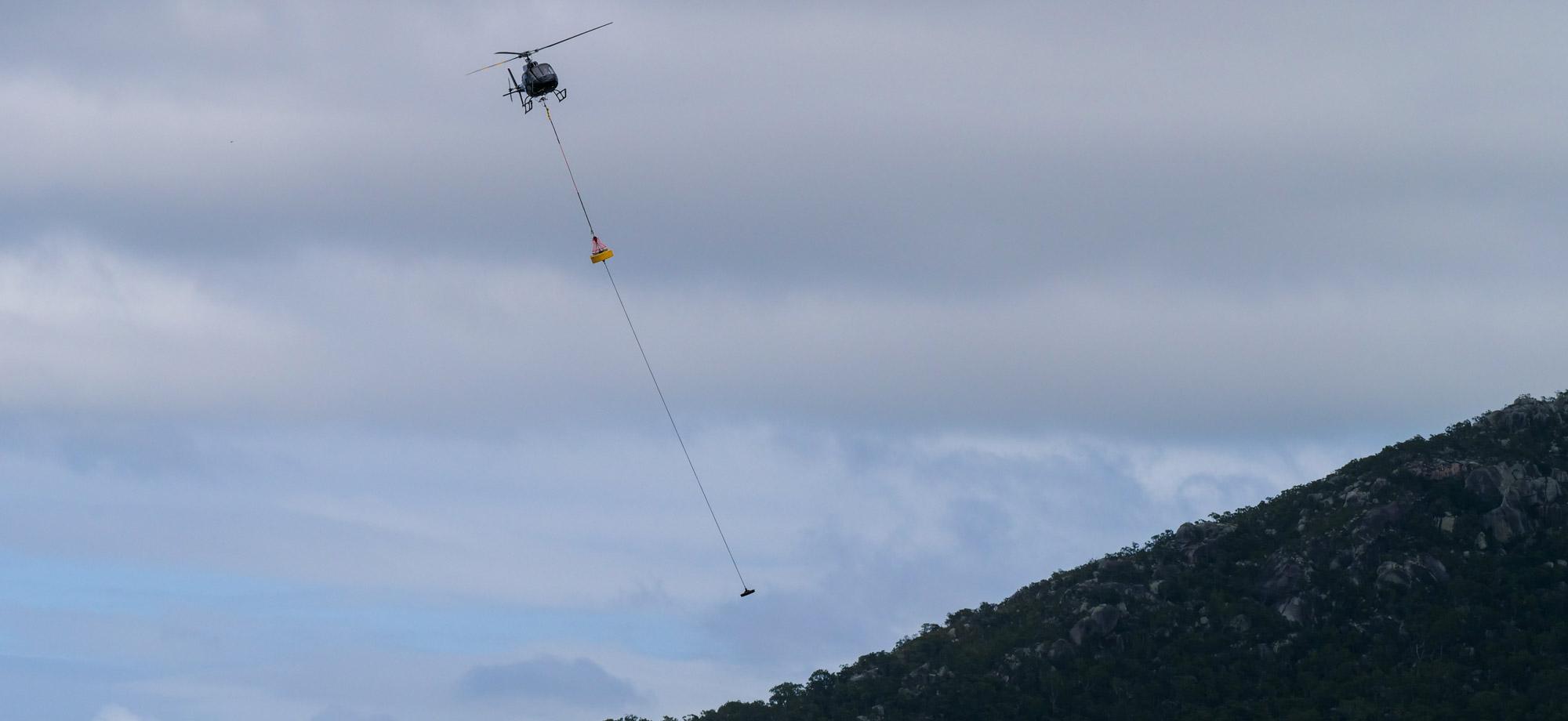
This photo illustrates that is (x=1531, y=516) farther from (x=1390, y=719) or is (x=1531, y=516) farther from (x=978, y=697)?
(x=978, y=697)

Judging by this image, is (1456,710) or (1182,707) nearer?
(1456,710)

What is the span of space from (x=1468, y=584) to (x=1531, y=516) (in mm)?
12780

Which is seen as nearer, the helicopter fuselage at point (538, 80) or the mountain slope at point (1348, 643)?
the helicopter fuselage at point (538, 80)

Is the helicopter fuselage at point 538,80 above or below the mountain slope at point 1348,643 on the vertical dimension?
above

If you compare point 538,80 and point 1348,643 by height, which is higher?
point 538,80

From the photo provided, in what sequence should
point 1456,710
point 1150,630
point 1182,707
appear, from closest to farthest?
point 1456,710 → point 1182,707 → point 1150,630

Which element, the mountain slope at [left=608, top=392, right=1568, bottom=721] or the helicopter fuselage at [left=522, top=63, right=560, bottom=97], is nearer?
the helicopter fuselage at [left=522, top=63, right=560, bottom=97]

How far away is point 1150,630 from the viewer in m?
198

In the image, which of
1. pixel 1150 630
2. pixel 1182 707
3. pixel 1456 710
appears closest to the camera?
pixel 1456 710

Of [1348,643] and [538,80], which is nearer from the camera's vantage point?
[538,80]

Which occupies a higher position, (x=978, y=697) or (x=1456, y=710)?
(x=978, y=697)

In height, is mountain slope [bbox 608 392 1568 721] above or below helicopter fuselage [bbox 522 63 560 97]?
below

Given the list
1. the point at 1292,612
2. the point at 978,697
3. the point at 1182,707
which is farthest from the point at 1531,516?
the point at 978,697

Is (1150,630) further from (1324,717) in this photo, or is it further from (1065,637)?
(1324,717)
